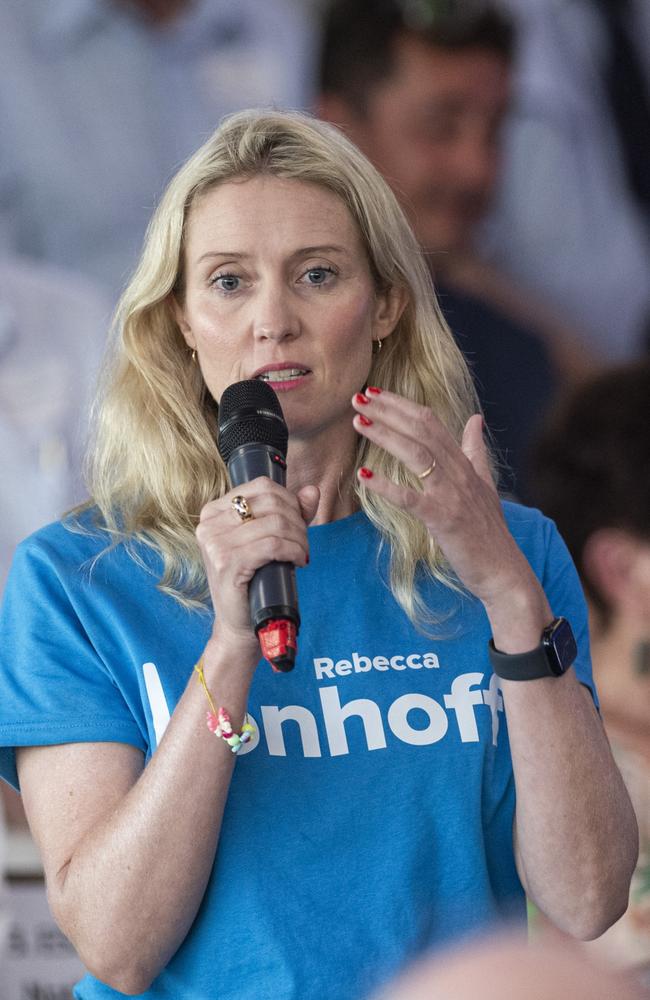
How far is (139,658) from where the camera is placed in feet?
6.18

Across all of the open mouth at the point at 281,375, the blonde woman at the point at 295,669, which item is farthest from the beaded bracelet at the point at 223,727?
the open mouth at the point at 281,375

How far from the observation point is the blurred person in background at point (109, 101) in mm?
3797

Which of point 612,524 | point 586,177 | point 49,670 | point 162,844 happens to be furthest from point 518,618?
point 586,177

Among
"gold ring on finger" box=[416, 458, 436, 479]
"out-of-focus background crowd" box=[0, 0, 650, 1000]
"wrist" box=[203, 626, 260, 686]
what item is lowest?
"wrist" box=[203, 626, 260, 686]

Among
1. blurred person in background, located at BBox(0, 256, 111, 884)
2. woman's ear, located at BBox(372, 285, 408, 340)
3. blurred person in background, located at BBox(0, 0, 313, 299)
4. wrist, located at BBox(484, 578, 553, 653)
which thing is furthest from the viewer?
blurred person in background, located at BBox(0, 0, 313, 299)

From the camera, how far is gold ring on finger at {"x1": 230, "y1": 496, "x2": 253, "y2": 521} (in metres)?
1.55

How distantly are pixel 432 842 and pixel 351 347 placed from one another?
0.76 metres

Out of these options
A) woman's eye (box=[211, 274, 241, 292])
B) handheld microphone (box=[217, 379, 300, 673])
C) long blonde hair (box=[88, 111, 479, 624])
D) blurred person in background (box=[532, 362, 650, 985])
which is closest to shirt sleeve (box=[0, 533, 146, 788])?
long blonde hair (box=[88, 111, 479, 624])

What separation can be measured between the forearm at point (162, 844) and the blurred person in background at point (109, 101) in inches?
93.1

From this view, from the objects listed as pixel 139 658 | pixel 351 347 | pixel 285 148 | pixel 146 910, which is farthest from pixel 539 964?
pixel 285 148

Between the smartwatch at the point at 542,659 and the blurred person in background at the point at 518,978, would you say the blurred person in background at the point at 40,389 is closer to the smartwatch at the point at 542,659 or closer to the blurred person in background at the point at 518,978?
the smartwatch at the point at 542,659

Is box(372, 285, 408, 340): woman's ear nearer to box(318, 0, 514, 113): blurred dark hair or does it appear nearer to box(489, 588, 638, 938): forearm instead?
box(489, 588, 638, 938): forearm

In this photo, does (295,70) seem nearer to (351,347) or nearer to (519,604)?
(351,347)

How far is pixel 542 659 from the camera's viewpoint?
1793 mm
